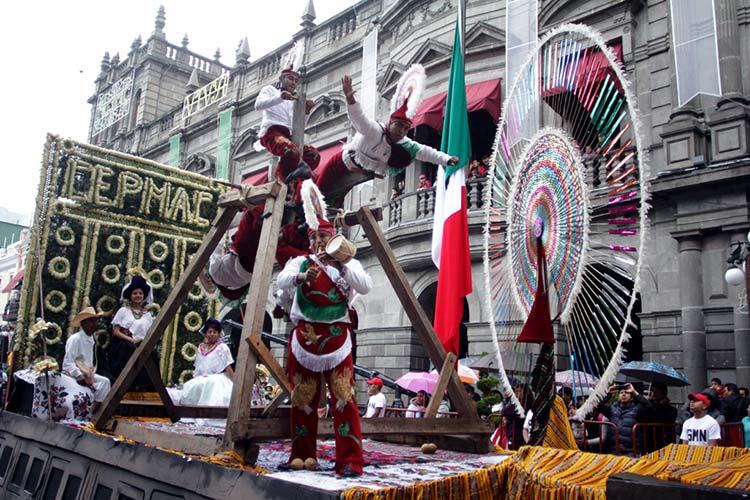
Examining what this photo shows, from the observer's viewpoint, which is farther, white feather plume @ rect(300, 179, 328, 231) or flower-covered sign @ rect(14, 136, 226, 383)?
flower-covered sign @ rect(14, 136, 226, 383)

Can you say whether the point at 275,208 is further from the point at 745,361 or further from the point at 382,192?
the point at 382,192

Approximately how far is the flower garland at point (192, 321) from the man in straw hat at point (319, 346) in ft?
19.1

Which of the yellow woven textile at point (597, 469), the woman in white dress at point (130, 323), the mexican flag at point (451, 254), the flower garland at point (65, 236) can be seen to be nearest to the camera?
the yellow woven textile at point (597, 469)

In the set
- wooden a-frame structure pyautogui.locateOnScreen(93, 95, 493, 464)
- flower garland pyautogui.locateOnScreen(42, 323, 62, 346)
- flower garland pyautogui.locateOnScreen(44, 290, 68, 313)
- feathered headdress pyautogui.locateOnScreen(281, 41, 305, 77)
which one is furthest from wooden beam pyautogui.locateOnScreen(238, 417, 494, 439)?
flower garland pyautogui.locateOnScreen(44, 290, 68, 313)

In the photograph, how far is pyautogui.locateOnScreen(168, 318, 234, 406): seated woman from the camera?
700 centimetres

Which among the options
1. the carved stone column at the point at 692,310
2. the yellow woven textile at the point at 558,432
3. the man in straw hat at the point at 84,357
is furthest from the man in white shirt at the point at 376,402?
the yellow woven textile at the point at 558,432

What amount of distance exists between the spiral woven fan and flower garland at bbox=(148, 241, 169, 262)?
5.64 meters

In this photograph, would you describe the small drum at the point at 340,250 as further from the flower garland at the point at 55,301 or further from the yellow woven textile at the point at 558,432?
the flower garland at the point at 55,301

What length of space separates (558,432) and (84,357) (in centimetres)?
495

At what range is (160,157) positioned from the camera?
1022 inches

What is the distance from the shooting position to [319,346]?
13.0 ft

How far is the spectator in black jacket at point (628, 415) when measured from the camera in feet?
25.3

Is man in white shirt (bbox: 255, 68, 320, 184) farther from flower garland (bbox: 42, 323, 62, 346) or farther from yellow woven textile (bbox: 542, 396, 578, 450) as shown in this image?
flower garland (bbox: 42, 323, 62, 346)

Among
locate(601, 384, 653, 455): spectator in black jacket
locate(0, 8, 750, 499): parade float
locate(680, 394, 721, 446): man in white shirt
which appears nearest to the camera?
locate(0, 8, 750, 499): parade float
